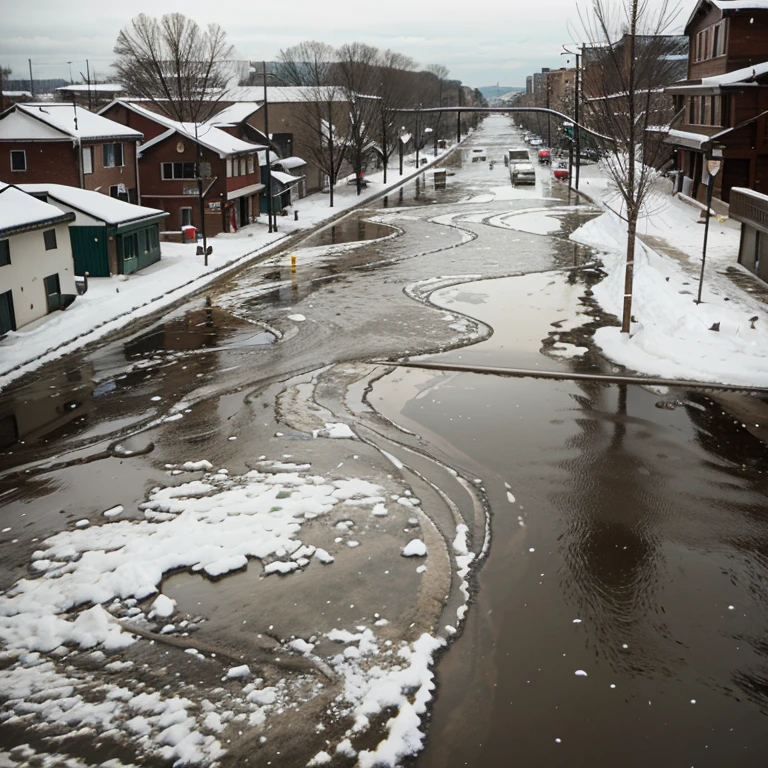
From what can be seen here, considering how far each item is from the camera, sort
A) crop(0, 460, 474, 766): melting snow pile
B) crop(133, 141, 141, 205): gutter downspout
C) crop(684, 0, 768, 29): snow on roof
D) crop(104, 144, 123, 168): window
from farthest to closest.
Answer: crop(133, 141, 141, 205): gutter downspout
crop(104, 144, 123, 168): window
crop(684, 0, 768, 29): snow on roof
crop(0, 460, 474, 766): melting snow pile

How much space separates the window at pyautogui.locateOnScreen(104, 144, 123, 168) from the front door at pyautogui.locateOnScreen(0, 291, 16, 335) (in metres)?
19.5

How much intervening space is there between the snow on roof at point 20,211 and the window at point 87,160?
37.2 ft

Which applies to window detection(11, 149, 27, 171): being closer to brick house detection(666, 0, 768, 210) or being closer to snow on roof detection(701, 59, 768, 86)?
brick house detection(666, 0, 768, 210)

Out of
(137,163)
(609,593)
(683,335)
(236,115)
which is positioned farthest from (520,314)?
(236,115)

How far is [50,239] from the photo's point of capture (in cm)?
2752

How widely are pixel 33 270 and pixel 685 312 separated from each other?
20.3 metres

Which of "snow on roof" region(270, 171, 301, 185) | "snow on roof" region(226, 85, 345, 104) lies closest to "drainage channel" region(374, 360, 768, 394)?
"snow on roof" region(270, 171, 301, 185)

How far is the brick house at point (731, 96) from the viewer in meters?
39.4

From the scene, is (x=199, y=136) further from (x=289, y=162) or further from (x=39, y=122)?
(x=289, y=162)

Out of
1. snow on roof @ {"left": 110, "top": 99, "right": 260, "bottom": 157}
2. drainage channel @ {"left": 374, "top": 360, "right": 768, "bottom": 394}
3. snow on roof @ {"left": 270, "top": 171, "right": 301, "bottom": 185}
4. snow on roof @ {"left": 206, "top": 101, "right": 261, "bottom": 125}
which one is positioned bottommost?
drainage channel @ {"left": 374, "top": 360, "right": 768, "bottom": 394}

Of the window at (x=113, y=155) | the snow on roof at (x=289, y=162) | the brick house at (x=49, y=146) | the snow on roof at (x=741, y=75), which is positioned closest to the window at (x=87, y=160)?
the brick house at (x=49, y=146)

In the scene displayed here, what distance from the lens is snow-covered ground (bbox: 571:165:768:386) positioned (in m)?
19.8

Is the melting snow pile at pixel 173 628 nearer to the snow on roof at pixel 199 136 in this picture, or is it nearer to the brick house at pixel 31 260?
the brick house at pixel 31 260

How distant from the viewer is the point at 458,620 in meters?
10.4
